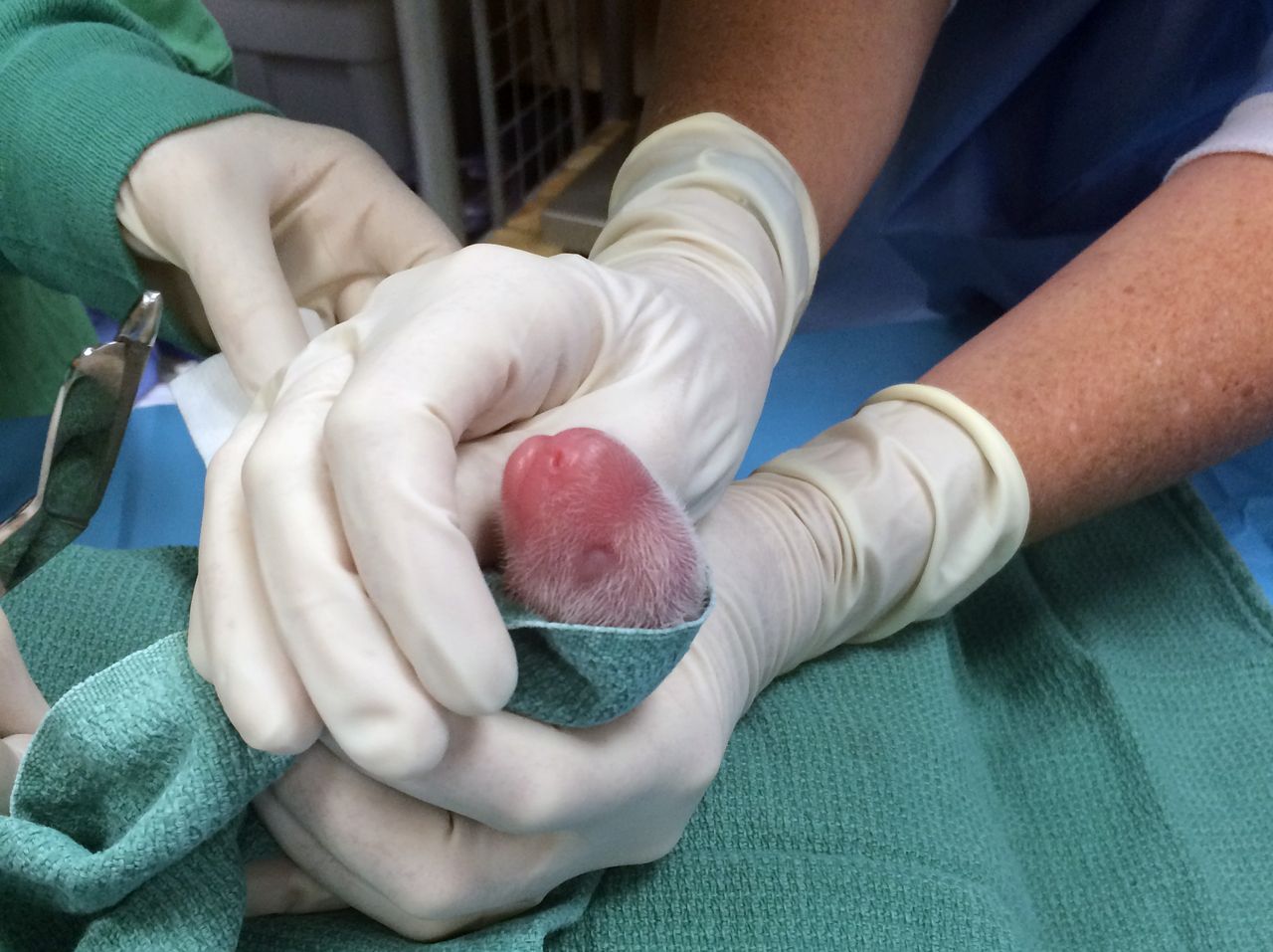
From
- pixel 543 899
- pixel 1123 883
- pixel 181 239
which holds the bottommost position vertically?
pixel 1123 883

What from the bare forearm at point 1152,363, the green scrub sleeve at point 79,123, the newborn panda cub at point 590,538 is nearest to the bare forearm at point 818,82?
the bare forearm at point 1152,363

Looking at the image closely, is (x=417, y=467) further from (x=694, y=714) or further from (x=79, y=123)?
(x=79, y=123)

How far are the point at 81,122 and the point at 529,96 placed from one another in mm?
Result: 991

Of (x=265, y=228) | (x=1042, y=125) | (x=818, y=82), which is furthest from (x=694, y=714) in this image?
(x=1042, y=125)

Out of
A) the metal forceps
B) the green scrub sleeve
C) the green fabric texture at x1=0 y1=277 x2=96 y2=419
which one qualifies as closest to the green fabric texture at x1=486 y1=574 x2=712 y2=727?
the metal forceps

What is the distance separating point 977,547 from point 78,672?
0.63m

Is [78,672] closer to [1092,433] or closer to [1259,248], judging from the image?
[1092,433]

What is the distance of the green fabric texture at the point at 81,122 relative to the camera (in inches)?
29.9

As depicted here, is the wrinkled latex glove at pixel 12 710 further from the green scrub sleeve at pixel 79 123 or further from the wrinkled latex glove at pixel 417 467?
the green scrub sleeve at pixel 79 123

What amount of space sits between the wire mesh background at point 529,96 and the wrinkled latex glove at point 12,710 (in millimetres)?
979

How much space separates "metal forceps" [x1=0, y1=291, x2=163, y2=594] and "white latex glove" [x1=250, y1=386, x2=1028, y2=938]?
0.61ft

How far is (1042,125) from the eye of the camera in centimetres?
111

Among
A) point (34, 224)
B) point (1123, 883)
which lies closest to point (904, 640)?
point (1123, 883)

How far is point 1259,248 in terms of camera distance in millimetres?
763
